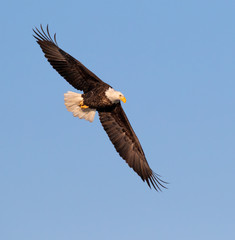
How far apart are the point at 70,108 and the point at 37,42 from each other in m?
1.76

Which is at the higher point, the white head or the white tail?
the white head

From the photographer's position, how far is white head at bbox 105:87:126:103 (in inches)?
384

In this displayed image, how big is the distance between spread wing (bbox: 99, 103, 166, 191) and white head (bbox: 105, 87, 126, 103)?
2.24ft

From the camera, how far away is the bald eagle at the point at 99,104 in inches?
388

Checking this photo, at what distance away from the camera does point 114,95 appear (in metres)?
9.74

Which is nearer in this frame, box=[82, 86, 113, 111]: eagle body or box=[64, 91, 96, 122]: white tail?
box=[82, 86, 113, 111]: eagle body

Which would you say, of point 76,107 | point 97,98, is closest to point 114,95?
point 97,98

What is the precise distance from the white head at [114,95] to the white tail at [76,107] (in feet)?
2.43

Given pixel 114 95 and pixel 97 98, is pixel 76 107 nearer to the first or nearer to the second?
pixel 97 98

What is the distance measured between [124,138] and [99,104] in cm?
133

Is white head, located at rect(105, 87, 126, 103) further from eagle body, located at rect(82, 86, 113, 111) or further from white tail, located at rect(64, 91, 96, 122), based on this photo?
white tail, located at rect(64, 91, 96, 122)

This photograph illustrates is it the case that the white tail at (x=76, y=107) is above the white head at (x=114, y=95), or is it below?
below

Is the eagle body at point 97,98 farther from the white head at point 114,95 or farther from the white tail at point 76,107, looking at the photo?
the white tail at point 76,107

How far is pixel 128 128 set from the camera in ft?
35.5
